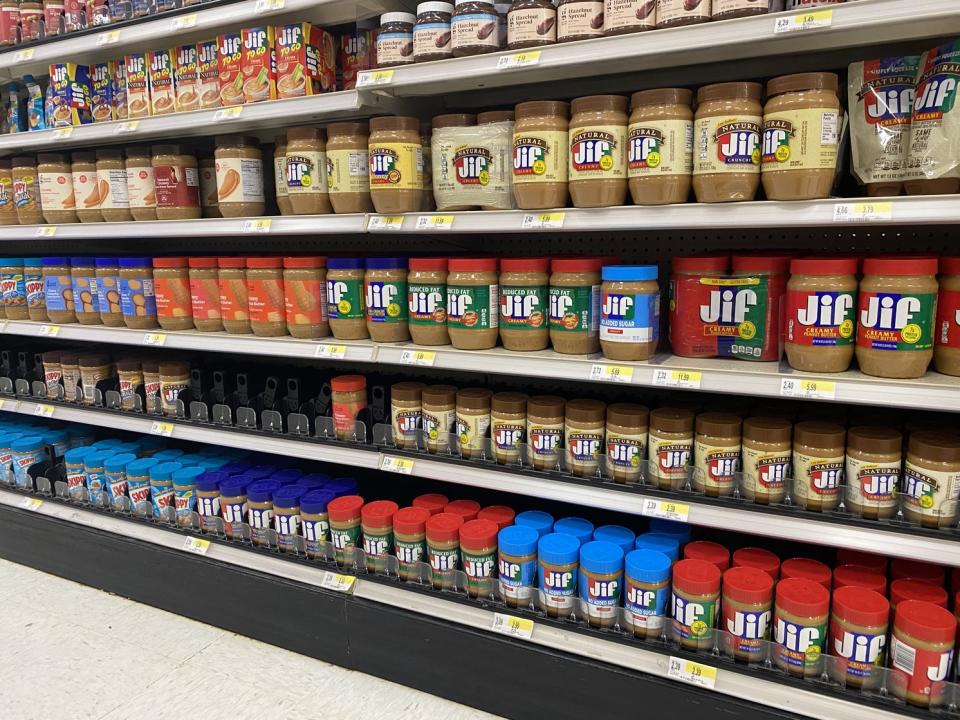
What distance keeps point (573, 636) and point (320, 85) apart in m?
1.84

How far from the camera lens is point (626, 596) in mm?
1720

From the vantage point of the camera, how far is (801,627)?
1514 mm

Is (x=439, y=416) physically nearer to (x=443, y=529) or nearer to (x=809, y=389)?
(x=443, y=529)

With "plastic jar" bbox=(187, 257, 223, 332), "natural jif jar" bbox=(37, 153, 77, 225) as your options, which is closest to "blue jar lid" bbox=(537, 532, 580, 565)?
"plastic jar" bbox=(187, 257, 223, 332)

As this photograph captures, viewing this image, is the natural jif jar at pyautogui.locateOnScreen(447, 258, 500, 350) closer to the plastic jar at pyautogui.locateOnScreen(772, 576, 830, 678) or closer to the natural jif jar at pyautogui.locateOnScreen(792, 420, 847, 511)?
the natural jif jar at pyautogui.locateOnScreen(792, 420, 847, 511)

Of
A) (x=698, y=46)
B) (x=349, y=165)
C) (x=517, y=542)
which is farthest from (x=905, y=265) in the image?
(x=349, y=165)

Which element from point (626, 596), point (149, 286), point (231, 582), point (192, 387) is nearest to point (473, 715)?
point (626, 596)

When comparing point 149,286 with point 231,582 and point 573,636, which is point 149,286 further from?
point 573,636

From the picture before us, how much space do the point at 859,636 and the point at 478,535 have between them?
0.96 metres

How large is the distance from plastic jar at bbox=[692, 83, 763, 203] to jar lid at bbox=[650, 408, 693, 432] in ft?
1.83

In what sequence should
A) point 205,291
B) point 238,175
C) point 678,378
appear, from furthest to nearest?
point 205,291, point 238,175, point 678,378

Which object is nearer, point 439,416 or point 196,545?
point 439,416

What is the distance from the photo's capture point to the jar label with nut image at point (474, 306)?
6.13 ft

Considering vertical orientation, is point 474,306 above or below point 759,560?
above
